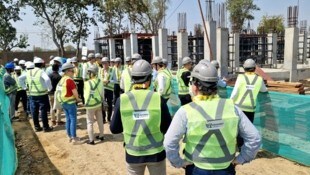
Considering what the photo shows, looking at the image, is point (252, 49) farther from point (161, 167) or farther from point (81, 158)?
point (161, 167)

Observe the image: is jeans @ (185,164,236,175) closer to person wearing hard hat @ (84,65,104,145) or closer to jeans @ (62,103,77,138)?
person wearing hard hat @ (84,65,104,145)

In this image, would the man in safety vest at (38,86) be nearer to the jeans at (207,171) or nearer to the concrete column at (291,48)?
the jeans at (207,171)

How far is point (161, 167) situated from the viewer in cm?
332

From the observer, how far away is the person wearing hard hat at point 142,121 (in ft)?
10.3

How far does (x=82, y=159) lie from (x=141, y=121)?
11.7 feet

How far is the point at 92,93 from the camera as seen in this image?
6762mm

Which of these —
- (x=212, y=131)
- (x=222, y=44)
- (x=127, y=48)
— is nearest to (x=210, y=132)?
(x=212, y=131)

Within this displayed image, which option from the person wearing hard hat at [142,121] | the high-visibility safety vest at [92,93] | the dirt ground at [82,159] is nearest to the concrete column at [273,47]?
the dirt ground at [82,159]

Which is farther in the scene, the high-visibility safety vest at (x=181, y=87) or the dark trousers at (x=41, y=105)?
the dark trousers at (x=41, y=105)

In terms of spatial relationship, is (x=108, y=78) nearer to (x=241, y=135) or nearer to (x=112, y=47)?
(x=241, y=135)

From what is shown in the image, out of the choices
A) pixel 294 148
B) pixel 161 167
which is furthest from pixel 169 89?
pixel 161 167

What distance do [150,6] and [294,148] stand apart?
31.2 metres

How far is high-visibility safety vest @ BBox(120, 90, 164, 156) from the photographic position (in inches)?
124

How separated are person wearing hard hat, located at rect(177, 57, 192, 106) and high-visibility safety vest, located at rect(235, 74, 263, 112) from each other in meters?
1.51
